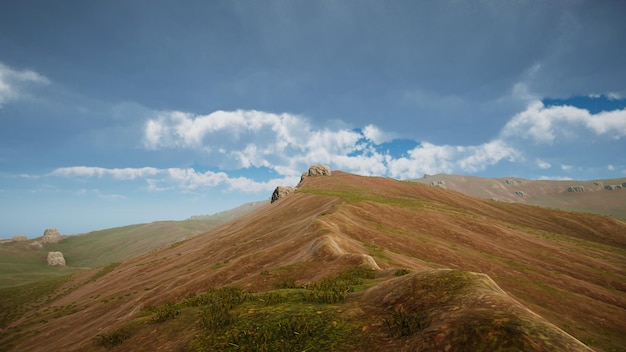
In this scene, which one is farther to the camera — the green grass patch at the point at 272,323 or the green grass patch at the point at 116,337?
the green grass patch at the point at 116,337

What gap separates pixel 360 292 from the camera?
12883 millimetres

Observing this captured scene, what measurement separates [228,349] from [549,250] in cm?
6125

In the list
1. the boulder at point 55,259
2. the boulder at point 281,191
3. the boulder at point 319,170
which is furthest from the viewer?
the boulder at point 55,259

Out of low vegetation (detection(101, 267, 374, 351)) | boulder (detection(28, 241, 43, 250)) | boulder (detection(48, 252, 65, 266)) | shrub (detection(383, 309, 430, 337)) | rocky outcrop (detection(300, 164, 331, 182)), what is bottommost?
boulder (detection(48, 252, 65, 266))

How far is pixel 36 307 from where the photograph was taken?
56.8 metres

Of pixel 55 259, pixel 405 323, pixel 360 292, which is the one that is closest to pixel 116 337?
pixel 360 292

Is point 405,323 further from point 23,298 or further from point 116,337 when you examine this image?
point 23,298

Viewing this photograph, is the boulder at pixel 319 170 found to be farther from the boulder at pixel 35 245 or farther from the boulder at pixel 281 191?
the boulder at pixel 35 245

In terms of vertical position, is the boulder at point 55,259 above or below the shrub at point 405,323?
below

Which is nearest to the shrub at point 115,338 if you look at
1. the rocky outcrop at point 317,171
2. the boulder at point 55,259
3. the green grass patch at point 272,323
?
the green grass patch at point 272,323

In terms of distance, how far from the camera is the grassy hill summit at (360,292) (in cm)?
833

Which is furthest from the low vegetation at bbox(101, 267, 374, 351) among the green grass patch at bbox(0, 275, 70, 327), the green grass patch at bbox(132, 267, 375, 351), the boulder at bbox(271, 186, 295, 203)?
the boulder at bbox(271, 186, 295, 203)

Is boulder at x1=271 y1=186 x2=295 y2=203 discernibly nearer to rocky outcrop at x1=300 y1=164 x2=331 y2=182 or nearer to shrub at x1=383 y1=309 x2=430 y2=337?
rocky outcrop at x1=300 y1=164 x2=331 y2=182

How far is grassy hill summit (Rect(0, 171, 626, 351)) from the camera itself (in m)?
8.33
